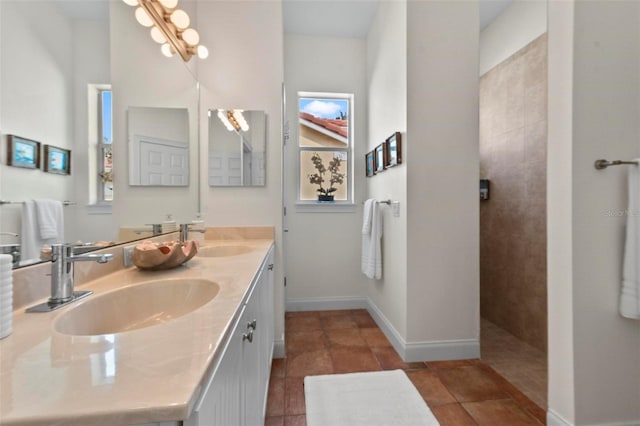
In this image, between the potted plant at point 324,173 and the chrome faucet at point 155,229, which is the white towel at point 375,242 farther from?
the chrome faucet at point 155,229

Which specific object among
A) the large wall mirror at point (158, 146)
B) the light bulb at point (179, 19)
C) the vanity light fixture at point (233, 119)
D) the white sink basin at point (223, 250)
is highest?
the light bulb at point (179, 19)

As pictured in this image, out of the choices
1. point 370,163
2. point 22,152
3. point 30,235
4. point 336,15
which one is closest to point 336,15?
point 336,15

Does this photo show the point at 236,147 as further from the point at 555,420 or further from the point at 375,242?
the point at 555,420

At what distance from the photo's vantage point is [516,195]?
2.35 meters

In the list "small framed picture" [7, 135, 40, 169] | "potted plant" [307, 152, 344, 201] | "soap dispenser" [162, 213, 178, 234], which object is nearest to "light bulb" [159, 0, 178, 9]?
"soap dispenser" [162, 213, 178, 234]

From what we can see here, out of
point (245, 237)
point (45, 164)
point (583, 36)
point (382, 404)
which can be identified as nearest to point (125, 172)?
point (45, 164)

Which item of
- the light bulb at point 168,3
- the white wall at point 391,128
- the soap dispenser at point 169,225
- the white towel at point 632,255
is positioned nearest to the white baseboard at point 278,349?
the white wall at point 391,128

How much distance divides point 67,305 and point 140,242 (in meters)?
0.65

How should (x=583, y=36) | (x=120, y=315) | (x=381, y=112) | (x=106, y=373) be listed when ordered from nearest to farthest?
(x=106, y=373) < (x=120, y=315) < (x=583, y=36) < (x=381, y=112)

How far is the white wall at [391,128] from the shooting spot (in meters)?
2.05

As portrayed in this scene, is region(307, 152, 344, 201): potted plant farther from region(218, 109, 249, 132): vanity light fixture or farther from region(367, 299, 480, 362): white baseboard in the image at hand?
region(367, 299, 480, 362): white baseboard

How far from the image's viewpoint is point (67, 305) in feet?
2.51

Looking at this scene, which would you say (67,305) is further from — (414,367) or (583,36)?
(583,36)

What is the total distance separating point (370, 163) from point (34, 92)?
2.44 metres
